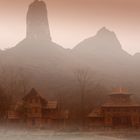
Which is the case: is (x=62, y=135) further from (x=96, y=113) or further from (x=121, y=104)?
(x=121, y=104)

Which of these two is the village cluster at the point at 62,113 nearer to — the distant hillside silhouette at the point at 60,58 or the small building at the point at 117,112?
the small building at the point at 117,112

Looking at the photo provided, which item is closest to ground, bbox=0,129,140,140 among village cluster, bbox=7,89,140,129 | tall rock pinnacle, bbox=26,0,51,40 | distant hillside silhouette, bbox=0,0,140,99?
village cluster, bbox=7,89,140,129

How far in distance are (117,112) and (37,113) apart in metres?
1.05

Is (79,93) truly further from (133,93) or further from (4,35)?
(4,35)

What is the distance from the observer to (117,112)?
646cm

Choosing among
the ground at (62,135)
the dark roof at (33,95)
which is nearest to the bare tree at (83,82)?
the ground at (62,135)

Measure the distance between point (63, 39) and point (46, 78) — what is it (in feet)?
2.01

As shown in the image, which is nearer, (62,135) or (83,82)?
(62,135)

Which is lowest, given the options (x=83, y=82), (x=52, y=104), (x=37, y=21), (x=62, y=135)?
(x=62, y=135)

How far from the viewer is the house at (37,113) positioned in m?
6.41

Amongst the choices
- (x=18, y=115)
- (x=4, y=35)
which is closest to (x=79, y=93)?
(x=18, y=115)

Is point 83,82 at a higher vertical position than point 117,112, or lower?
higher

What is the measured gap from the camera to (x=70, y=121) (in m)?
6.44

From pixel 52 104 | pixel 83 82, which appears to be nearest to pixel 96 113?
pixel 83 82
